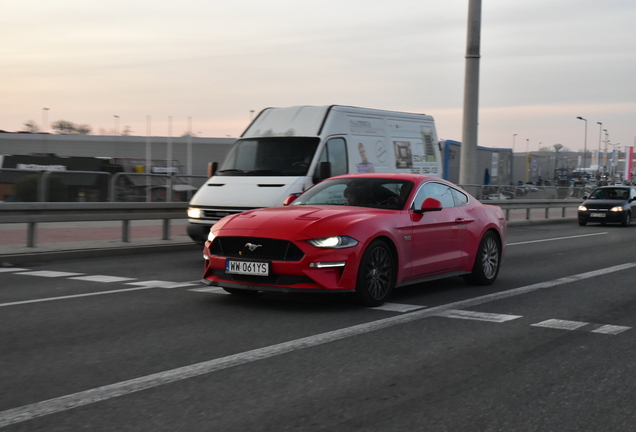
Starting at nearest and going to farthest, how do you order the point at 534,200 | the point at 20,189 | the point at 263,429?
the point at 263,429
the point at 20,189
the point at 534,200

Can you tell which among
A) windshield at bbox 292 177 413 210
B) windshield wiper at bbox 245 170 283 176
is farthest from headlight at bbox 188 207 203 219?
windshield at bbox 292 177 413 210

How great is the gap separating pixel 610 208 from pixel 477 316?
20.5 meters

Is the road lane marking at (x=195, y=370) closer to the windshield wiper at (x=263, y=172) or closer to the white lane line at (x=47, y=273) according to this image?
the white lane line at (x=47, y=273)

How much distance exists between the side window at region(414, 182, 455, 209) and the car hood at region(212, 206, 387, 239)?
28.9 inches

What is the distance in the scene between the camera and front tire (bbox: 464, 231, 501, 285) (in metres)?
9.84

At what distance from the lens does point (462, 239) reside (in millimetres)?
9531

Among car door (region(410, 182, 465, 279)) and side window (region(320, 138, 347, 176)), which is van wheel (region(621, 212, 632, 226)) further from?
car door (region(410, 182, 465, 279))

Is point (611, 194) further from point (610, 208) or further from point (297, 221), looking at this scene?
point (297, 221)

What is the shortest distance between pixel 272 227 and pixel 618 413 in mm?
4142

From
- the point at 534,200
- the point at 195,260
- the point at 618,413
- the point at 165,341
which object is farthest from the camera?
the point at 534,200

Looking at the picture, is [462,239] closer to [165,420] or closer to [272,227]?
[272,227]

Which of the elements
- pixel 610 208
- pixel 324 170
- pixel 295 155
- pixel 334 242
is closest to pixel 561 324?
pixel 334 242

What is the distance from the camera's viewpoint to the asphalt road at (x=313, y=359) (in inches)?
168

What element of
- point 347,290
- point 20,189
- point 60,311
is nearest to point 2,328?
point 60,311
